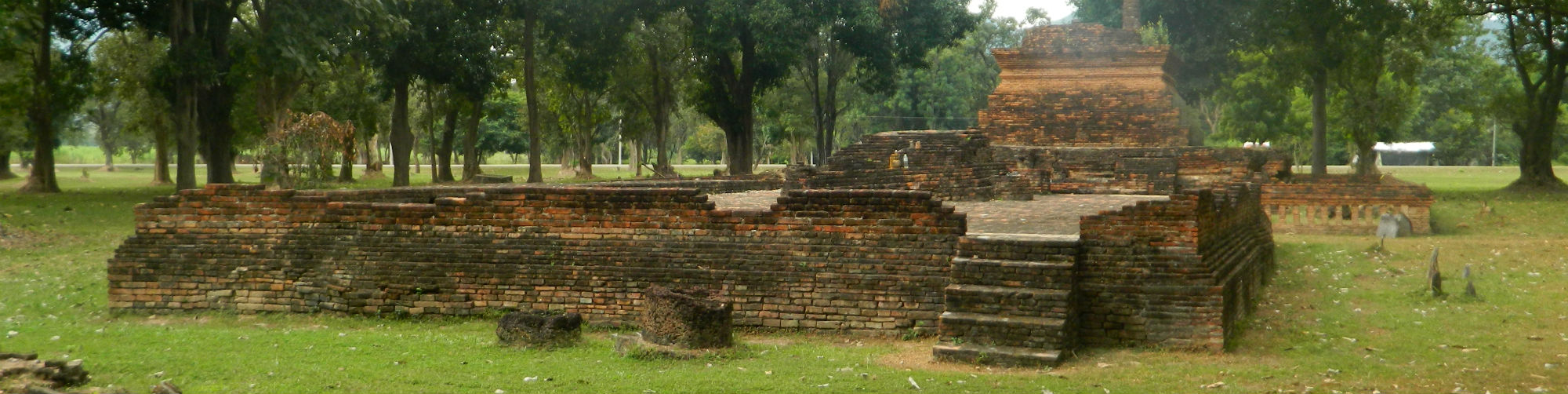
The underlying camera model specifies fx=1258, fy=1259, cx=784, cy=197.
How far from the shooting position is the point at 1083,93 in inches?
702

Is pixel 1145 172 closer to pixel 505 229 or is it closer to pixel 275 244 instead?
pixel 505 229

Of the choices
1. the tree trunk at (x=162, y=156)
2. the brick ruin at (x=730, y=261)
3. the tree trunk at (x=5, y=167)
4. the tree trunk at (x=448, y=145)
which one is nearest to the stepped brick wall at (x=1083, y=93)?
the brick ruin at (x=730, y=261)

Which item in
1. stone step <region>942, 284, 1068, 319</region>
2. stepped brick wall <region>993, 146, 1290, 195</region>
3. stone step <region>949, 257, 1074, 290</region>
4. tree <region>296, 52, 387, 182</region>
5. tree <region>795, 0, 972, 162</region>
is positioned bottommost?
stone step <region>942, 284, 1068, 319</region>

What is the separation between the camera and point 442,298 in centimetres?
951

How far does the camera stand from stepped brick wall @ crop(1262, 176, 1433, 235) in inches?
672

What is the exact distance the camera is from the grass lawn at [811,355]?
6949mm

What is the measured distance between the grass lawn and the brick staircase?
13 centimetres

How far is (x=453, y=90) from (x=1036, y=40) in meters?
15.0

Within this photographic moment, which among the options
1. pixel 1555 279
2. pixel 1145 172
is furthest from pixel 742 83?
pixel 1555 279

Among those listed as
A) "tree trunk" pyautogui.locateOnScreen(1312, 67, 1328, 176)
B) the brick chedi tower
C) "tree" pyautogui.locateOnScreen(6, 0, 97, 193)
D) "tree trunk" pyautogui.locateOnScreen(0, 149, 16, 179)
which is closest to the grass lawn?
the brick chedi tower

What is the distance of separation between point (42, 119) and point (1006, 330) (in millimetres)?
23471

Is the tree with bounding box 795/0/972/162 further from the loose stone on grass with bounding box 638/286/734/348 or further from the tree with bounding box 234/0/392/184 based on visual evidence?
the loose stone on grass with bounding box 638/286/734/348

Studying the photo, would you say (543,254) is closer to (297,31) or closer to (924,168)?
(924,168)

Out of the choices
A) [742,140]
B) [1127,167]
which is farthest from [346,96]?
→ [1127,167]
